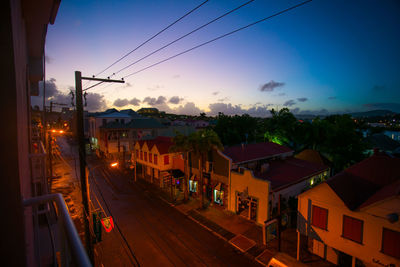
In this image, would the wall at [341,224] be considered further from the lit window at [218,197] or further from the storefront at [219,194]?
the lit window at [218,197]

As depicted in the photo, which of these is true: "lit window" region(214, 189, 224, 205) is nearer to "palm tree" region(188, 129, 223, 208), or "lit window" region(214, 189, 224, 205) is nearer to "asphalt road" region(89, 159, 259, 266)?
"asphalt road" region(89, 159, 259, 266)

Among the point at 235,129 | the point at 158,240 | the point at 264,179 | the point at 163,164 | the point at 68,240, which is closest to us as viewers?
the point at 68,240

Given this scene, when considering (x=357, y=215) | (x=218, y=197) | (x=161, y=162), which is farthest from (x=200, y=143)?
(x=357, y=215)

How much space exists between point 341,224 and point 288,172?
9.43 m

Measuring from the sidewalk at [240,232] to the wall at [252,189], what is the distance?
1.28 metres

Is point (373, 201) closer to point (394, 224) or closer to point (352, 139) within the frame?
point (394, 224)

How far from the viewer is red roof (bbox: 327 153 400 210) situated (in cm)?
1241

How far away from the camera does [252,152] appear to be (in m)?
23.9

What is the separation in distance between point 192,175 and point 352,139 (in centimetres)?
2540

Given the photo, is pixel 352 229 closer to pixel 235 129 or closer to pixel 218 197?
pixel 218 197

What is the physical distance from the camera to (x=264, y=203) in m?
17.7

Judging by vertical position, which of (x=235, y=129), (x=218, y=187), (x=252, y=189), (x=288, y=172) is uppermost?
(x=235, y=129)

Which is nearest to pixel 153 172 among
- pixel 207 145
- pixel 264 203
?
pixel 207 145

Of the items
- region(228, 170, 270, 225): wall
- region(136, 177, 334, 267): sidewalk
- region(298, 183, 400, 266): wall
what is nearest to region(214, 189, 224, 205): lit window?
region(136, 177, 334, 267): sidewalk
